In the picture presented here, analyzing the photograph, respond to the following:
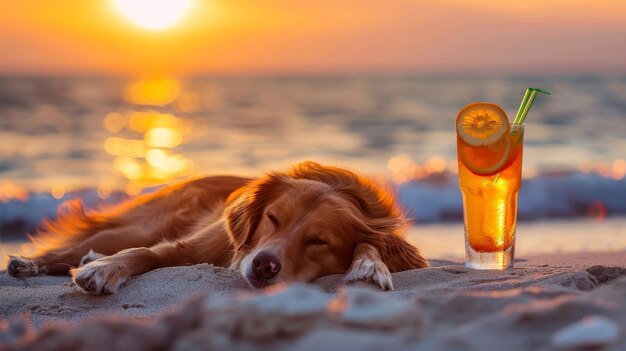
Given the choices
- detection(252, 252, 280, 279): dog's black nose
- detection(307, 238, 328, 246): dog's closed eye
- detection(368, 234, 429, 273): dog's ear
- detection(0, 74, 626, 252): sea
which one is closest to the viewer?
detection(252, 252, 280, 279): dog's black nose

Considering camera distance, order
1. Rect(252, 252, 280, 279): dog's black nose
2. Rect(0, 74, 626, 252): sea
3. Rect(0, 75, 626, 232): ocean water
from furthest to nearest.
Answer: Rect(0, 75, 626, 232): ocean water < Rect(0, 74, 626, 252): sea < Rect(252, 252, 280, 279): dog's black nose

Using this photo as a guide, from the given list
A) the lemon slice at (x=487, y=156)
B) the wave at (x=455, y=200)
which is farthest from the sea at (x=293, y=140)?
the lemon slice at (x=487, y=156)

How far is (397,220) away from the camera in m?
4.48

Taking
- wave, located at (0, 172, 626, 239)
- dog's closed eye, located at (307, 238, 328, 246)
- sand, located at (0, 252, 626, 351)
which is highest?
sand, located at (0, 252, 626, 351)

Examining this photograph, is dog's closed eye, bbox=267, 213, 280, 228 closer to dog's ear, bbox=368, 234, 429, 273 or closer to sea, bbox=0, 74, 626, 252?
dog's ear, bbox=368, 234, 429, 273

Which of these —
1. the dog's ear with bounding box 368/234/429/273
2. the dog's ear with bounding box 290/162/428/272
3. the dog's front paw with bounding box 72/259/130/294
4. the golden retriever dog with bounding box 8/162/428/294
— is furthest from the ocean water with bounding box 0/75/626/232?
the dog's front paw with bounding box 72/259/130/294

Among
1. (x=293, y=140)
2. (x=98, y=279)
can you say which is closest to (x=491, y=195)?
(x=98, y=279)

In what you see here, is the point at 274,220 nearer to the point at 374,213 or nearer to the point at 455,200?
the point at 374,213

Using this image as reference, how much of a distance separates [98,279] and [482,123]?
197 centimetres

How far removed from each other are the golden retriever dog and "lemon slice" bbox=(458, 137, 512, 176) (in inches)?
25.0

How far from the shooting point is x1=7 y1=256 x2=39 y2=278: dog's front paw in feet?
15.8

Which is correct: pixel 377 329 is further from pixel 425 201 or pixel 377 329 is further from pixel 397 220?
pixel 425 201

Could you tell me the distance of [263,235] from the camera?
13.6 feet

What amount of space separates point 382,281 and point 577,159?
10647 mm
